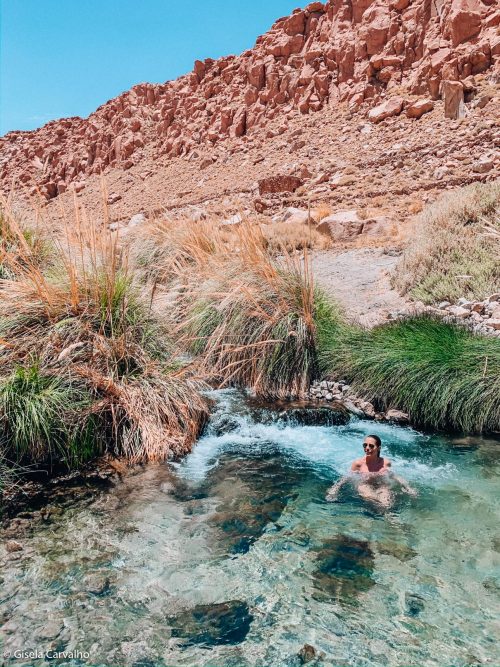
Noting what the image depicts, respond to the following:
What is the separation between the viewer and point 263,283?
6301mm

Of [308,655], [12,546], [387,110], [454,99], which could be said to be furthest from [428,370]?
[387,110]

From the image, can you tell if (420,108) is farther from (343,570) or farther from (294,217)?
(343,570)

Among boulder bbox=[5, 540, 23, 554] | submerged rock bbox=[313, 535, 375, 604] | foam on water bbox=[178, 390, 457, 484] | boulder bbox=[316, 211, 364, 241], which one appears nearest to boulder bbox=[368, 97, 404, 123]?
boulder bbox=[316, 211, 364, 241]

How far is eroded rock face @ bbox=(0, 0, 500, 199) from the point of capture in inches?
1186

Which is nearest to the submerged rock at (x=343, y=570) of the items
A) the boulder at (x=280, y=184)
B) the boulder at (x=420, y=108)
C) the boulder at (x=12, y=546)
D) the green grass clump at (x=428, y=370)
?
the boulder at (x=12, y=546)

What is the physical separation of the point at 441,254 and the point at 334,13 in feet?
136

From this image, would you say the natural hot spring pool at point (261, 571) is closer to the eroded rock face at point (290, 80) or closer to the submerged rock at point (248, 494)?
the submerged rock at point (248, 494)

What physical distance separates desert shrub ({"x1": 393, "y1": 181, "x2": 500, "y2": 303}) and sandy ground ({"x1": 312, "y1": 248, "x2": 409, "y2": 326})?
1.12 ft

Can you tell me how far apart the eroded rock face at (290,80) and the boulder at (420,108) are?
1.44m

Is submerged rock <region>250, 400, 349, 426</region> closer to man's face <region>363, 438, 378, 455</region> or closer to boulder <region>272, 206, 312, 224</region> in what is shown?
A: man's face <region>363, 438, 378, 455</region>

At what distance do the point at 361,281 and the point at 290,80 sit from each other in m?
35.7

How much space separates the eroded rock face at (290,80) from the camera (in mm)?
30125

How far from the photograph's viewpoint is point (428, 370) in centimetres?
538

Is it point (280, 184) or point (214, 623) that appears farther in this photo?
point (280, 184)
